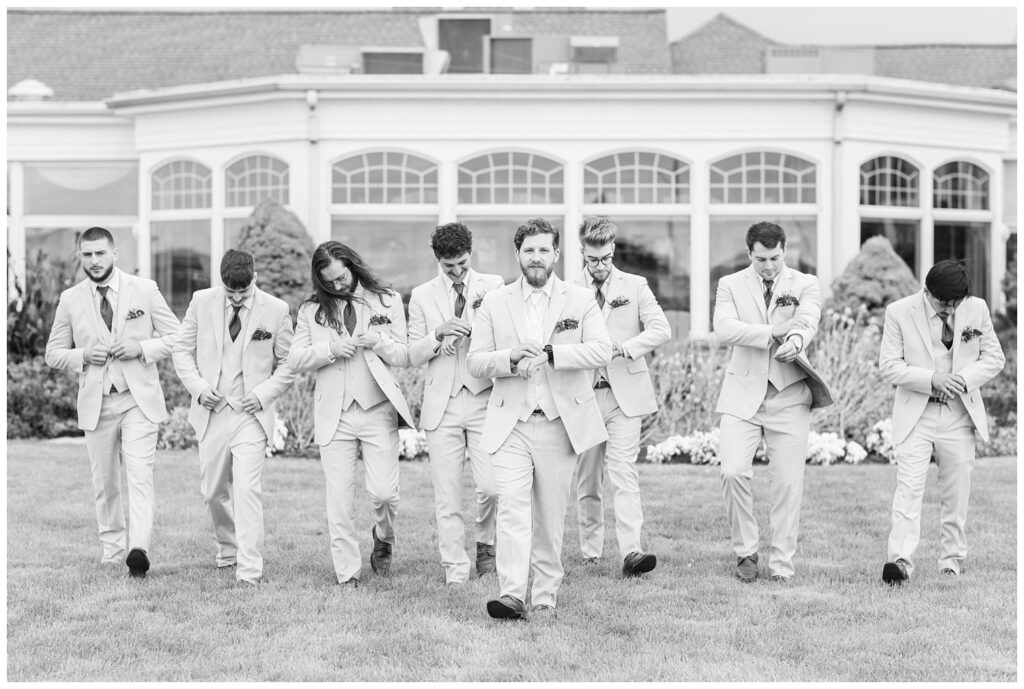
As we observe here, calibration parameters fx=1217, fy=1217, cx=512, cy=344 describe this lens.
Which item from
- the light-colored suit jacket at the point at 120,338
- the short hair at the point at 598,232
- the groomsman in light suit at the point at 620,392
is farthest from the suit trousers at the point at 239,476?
the short hair at the point at 598,232

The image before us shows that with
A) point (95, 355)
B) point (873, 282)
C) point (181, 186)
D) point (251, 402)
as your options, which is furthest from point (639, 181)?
point (95, 355)

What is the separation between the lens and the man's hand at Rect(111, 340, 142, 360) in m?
7.55

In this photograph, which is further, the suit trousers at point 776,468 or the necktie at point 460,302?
the necktie at point 460,302

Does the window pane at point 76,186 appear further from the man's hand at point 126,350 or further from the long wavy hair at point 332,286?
the long wavy hair at point 332,286

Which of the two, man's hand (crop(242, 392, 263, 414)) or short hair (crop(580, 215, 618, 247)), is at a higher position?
short hair (crop(580, 215, 618, 247))

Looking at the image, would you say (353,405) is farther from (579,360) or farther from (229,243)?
(229,243)

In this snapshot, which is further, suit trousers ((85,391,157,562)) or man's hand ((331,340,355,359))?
suit trousers ((85,391,157,562))

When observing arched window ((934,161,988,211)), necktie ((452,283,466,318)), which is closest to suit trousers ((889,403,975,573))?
necktie ((452,283,466,318))

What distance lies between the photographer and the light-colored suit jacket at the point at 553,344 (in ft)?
21.1

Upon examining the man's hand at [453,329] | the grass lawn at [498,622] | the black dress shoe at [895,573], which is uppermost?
the man's hand at [453,329]

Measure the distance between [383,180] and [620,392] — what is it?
9.00 metres

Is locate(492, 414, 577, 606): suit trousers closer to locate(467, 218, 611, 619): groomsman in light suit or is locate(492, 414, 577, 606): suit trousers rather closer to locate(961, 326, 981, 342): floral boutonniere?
locate(467, 218, 611, 619): groomsman in light suit

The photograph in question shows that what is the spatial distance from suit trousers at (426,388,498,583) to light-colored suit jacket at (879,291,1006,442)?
2.48 m

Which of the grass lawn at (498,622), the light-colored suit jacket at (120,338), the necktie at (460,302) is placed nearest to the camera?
the grass lawn at (498,622)
